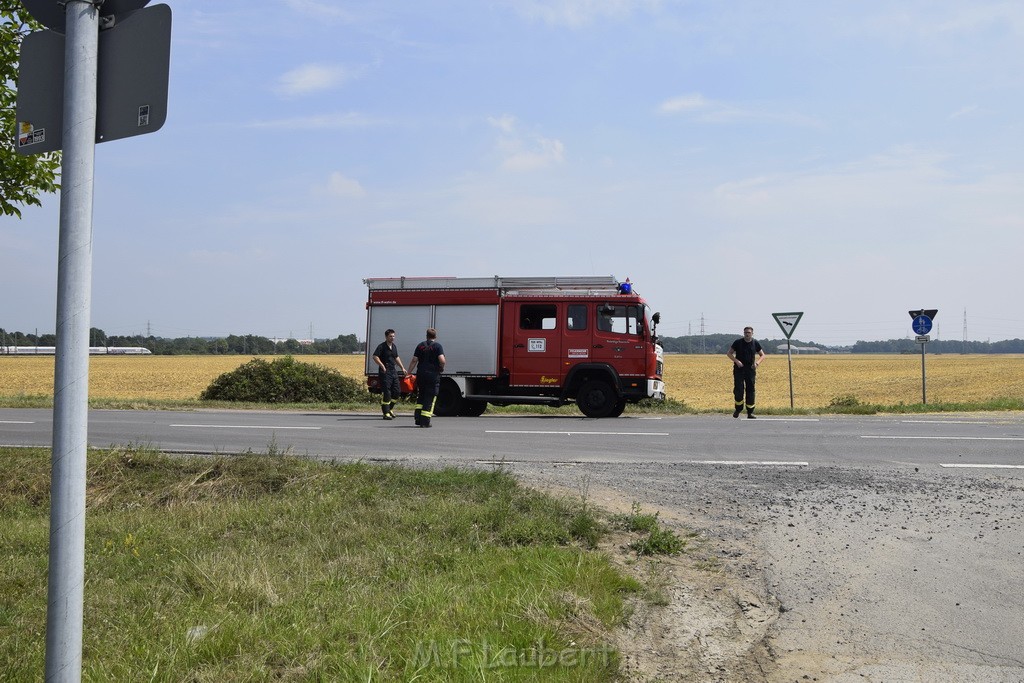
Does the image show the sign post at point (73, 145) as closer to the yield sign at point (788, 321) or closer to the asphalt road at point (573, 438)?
the asphalt road at point (573, 438)

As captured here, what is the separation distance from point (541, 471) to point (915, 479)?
3889mm

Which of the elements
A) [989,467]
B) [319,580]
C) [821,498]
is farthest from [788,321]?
[319,580]

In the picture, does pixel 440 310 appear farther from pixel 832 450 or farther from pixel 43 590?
pixel 43 590

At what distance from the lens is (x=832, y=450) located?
12586 millimetres

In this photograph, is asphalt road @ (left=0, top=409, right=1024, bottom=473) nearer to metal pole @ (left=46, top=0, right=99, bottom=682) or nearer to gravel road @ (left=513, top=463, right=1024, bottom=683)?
gravel road @ (left=513, top=463, right=1024, bottom=683)

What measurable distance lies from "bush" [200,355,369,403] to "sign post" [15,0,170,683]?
23.4 m

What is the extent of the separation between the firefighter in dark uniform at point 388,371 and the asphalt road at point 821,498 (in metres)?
1.54

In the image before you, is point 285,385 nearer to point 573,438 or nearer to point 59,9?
point 573,438

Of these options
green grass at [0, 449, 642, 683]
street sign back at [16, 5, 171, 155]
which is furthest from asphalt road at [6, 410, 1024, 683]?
street sign back at [16, 5, 171, 155]

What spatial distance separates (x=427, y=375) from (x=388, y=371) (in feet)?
7.95

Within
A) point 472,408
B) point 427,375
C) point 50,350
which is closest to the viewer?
point 427,375

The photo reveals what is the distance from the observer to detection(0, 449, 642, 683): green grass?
4133 mm

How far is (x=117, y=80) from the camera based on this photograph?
321cm

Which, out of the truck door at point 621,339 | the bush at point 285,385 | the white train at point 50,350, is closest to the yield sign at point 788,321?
the truck door at point 621,339
